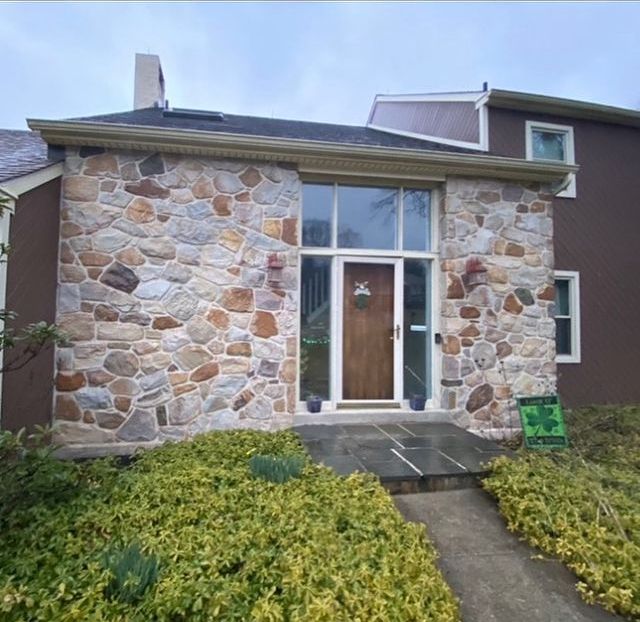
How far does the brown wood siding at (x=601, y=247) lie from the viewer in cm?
754

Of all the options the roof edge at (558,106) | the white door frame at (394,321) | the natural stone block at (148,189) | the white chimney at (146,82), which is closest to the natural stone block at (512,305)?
the white door frame at (394,321)

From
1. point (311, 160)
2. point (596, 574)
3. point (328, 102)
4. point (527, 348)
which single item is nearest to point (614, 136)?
point (527, 348)

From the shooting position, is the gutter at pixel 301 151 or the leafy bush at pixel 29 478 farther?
the gutter at pixel 301 151

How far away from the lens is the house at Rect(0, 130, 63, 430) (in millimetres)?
3389

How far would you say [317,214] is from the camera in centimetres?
512

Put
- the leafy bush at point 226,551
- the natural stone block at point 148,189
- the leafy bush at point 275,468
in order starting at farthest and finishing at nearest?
the natural stone block at point 148,189, the leafy bush at point 275,468, the leafy bush at point 226,551

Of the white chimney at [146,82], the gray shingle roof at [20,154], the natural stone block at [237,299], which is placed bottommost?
the natural stone block at [237,299]

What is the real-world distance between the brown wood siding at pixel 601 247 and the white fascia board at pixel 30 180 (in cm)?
673

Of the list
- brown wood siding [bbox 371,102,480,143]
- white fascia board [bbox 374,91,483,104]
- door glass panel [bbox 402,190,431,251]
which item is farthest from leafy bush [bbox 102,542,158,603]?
white fascia board [bbox 374,91,483,104]

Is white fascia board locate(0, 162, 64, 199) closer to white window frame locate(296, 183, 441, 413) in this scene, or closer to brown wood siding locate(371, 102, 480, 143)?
white window frame locate(296, 183, 441, 413)

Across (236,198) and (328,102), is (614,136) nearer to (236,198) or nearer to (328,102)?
(236,198)

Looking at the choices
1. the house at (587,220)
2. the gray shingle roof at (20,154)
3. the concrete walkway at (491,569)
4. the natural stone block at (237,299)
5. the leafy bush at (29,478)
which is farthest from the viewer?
the house at (587,220)

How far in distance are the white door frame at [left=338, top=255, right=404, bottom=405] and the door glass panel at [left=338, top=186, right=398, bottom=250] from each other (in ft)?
0.61

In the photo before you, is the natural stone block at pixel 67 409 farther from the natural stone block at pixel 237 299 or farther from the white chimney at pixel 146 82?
the white chimney at pixel 146 82
